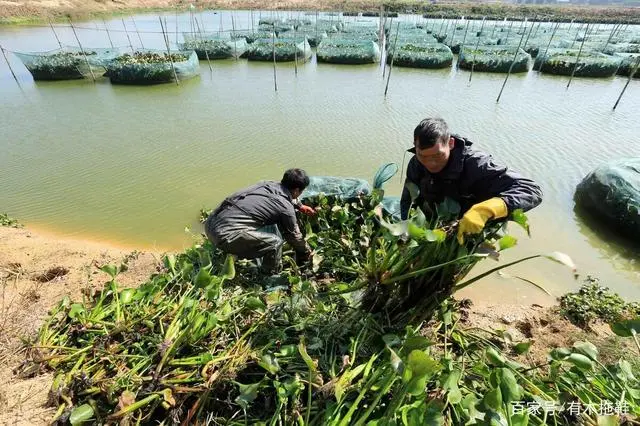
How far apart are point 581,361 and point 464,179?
4.00ft

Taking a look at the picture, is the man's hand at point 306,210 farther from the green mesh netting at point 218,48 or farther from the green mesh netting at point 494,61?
the green mesh netting at point 218,48

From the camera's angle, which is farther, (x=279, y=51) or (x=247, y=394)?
(x=279, y=51)

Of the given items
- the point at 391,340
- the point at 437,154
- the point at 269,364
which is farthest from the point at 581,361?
the point at 269,364

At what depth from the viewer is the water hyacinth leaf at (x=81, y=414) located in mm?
1760

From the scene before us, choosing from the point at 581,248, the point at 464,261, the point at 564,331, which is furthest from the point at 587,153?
the point at 464,261

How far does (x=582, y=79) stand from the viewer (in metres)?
13.4

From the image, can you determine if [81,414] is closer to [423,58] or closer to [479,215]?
[479,215]

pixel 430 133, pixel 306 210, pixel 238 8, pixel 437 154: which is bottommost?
pixel 238 8

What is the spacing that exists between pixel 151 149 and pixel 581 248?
7.61m

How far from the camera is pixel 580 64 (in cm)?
1338

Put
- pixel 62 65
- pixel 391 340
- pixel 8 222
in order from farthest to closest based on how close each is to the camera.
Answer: pixel 62 65 < pixel 8 222 < pixel 391 340

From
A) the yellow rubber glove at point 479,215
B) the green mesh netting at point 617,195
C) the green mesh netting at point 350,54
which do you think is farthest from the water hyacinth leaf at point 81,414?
the green mesh netting at point 350,54

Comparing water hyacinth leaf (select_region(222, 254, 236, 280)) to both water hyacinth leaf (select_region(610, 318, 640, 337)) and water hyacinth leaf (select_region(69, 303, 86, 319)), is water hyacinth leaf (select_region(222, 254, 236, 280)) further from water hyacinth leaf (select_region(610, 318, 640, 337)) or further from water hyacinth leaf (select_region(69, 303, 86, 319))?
water hyacinth leaf (select_region(610, 318, 640, 337))

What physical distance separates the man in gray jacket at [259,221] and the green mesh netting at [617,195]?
4.33 metres
